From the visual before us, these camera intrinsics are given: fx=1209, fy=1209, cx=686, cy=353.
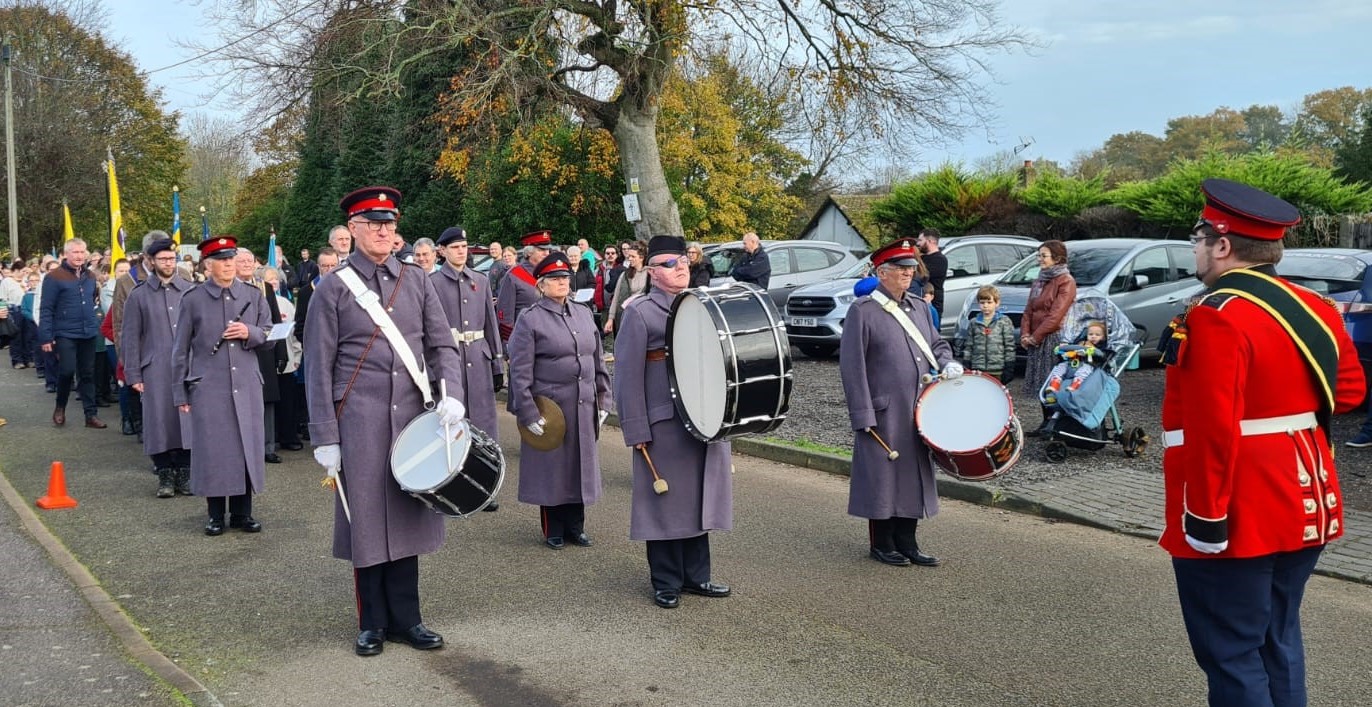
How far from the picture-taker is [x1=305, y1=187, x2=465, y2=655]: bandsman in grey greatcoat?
548 centimetres

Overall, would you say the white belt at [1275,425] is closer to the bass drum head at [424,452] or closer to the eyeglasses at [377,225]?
the bass drum head at [424,452]

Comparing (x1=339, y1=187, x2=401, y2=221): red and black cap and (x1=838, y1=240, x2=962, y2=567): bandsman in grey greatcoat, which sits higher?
(x1=339, y1=187, x2=401, y2=221): red and black cap

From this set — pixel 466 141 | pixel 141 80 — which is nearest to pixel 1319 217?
pixel 466 141

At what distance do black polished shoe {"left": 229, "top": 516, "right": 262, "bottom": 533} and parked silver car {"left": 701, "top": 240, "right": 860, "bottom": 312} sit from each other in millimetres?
11535

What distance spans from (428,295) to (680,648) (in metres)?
2.05

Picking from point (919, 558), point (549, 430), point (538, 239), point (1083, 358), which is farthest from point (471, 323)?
point (1083, 358)

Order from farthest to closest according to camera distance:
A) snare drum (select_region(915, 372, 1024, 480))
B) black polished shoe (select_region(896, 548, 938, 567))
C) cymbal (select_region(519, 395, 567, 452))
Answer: cymbal (select_region(519, 395, 567, 452))
black polished shoe (select_region(896, 548, 938, 567))
snare drum (select_region(915, 372, 1024, 480))

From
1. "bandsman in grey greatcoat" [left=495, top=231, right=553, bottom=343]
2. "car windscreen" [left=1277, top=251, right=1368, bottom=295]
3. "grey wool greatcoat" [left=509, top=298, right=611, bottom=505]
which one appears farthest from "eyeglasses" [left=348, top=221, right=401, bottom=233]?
"car windscreen" [left=1277, top=251, right=1368, bottom=295]

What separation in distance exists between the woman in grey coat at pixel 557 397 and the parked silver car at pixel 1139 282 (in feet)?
24.5

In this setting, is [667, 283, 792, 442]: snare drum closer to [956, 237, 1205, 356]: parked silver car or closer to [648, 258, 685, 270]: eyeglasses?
[648, 258, 685, 270]: eyeglasses

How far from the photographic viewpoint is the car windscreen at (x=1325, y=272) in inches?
484

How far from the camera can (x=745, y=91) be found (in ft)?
122

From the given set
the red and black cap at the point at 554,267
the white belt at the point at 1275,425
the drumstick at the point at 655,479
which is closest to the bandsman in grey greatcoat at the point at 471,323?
the red and black cap at the point at 554,267

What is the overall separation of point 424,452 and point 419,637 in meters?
0.91
